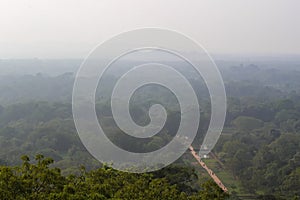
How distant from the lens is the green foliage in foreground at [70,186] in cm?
418

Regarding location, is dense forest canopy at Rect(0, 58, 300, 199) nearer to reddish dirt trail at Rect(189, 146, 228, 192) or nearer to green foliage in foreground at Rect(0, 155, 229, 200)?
green foliage in foreground at Rect(0, 155, 229, 200)

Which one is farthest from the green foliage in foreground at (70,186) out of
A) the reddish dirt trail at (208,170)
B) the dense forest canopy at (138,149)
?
the reddish dirt trail at (208,170)

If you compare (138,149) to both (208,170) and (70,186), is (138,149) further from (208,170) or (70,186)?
(70,186)

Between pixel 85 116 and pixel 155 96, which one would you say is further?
pixel 155 96

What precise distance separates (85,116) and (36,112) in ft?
97.9

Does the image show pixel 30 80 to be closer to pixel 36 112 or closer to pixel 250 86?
pixel 36 112

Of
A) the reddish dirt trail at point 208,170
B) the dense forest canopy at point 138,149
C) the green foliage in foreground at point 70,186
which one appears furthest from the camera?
the reddish dirt trail at point 208,170

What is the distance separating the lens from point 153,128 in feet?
22.3

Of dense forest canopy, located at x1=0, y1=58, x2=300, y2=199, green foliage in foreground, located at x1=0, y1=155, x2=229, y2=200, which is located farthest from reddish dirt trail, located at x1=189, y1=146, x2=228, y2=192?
green foliage in foreground, located at x1=0, y1=155, x2=229, y2=200

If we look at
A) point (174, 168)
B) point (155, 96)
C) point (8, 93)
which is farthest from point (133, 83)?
point (8, 93)

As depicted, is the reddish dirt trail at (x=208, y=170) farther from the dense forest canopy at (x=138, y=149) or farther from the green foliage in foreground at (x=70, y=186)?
the green foliage in foreground at (x=70, y=186)

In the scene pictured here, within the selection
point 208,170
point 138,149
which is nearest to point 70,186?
point 138,149

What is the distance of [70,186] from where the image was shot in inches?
169

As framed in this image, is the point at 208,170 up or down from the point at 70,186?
down
